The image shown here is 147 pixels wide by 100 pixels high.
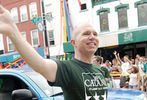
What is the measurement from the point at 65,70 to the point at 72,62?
144 mm

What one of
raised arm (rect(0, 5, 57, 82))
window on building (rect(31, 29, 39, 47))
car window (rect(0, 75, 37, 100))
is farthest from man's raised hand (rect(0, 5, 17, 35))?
window on building (rect(31, 29, 39, 47))

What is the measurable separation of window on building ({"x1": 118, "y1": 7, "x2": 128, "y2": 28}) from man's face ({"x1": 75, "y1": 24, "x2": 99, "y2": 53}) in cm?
1262

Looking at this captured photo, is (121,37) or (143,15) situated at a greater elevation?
(143,15)

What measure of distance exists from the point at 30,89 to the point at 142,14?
39.2 feet

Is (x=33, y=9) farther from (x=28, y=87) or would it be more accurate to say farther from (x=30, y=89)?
(x=30, y=89)

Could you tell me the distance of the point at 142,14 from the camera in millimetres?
12906

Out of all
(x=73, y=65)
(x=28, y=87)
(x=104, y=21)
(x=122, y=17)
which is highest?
(x=122, y=17)

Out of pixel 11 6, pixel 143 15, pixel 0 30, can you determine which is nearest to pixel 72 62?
pixel 0 30

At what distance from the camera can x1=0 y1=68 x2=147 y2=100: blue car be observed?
2.56 metres

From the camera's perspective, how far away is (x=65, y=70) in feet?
4.70

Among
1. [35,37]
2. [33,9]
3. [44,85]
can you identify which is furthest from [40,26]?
[33,9]

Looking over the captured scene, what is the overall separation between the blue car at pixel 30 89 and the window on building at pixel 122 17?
11.0 metres

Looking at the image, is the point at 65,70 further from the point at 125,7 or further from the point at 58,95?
the point at 125,7

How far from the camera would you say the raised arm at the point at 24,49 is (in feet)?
3.57
